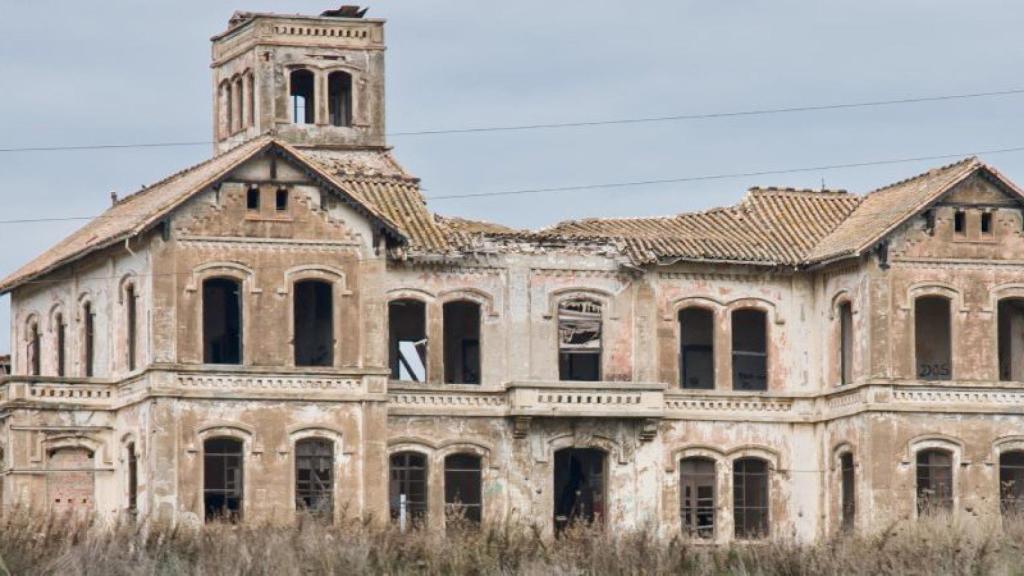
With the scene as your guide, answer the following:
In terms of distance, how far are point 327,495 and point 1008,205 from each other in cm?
1469

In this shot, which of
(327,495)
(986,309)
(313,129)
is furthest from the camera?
(313,129)

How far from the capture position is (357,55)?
69375 millimetres

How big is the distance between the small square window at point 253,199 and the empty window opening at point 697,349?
30.7 feet

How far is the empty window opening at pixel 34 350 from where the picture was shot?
62188 mm

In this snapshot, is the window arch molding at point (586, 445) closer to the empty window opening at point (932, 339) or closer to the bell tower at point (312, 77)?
the empty window opening at point (932, 339)

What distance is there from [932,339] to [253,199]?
554 inches

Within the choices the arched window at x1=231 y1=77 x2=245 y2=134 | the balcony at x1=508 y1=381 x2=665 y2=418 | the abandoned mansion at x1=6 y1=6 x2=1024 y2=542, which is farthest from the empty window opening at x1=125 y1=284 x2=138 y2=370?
the arched window at x1=231 y1=77 x2=245 y2=134

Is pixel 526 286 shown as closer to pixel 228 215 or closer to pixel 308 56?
pixel 228 215

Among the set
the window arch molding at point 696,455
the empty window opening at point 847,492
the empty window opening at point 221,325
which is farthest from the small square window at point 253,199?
the empty window opening at point 847,492

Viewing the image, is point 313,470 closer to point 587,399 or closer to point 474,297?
point 474,297

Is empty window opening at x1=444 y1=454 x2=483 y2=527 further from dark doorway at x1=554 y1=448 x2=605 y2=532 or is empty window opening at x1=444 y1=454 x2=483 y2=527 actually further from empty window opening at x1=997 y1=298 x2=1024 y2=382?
empty window opening at x1=997 y1=298 x2=1024 y2=382

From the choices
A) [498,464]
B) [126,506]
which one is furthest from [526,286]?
[126,506]

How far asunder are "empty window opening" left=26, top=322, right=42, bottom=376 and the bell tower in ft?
26.8

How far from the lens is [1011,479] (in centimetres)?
5988
